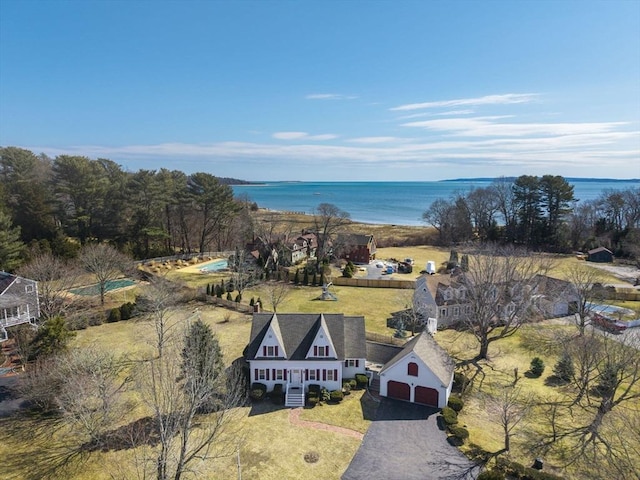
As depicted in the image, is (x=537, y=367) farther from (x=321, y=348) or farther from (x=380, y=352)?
(x=321, y=348)

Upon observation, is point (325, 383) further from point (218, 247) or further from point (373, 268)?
point (218, 247)

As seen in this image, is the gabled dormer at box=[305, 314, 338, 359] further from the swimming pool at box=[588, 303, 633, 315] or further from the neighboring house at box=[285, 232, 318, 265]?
the neighboring house at box=[285, 232, 318, 265]

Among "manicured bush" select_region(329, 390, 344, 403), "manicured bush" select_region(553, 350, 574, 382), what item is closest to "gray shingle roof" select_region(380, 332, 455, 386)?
"manicured bush" select_region(329, 390, 344, 403)

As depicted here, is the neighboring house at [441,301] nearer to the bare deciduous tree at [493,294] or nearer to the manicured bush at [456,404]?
the bare deciduous tree at [493,294]

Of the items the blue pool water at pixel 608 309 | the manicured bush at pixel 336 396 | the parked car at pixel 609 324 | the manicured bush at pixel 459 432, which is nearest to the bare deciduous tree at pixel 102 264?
the manicured bush at pixel 336 396

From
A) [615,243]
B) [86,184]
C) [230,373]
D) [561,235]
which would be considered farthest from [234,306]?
[615,243]

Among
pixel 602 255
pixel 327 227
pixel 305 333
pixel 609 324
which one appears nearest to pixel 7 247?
pixel 305 333
